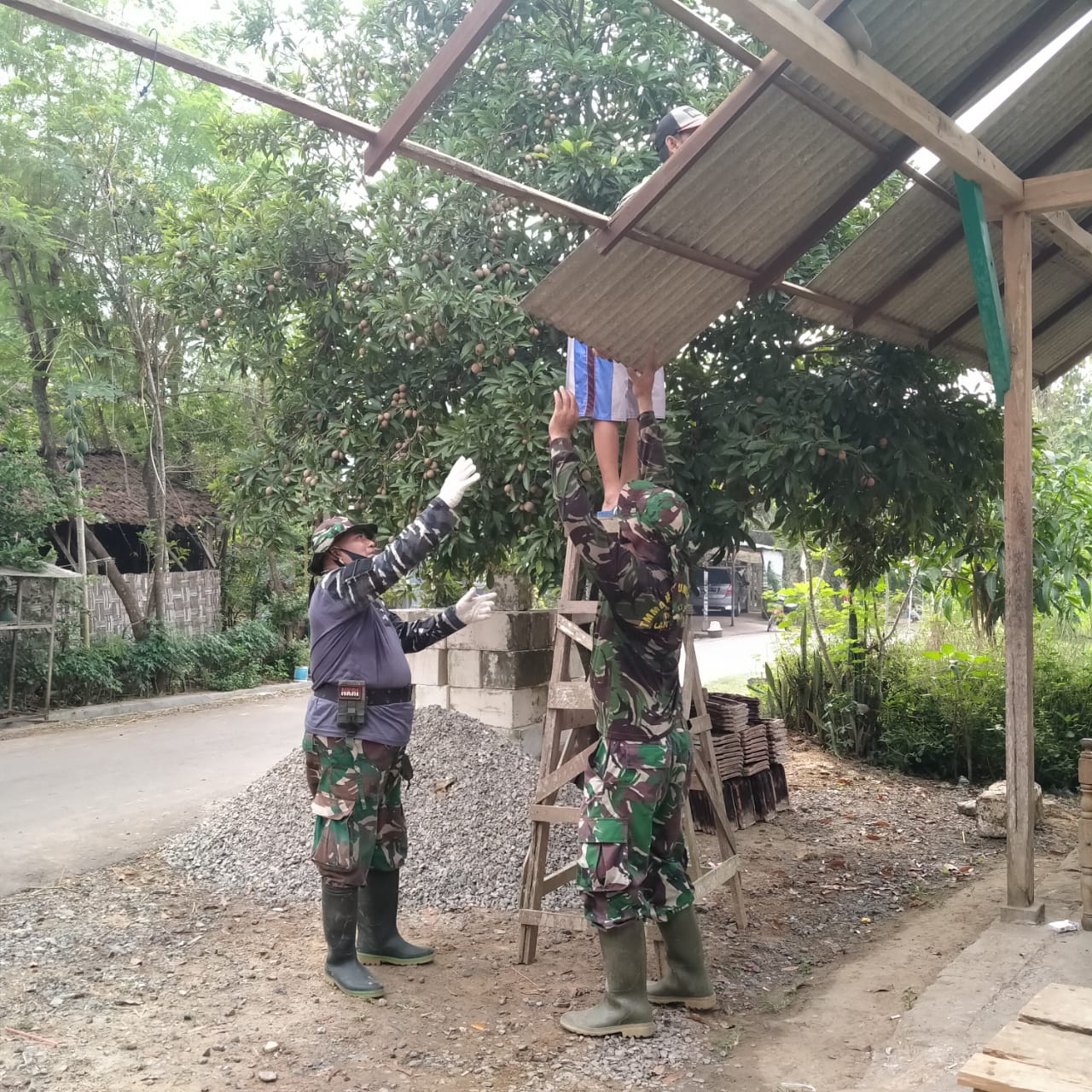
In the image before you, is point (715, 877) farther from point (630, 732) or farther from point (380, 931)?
point (380, 931)

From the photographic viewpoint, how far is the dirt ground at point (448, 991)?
366 cm

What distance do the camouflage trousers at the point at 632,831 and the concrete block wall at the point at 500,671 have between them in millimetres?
3012

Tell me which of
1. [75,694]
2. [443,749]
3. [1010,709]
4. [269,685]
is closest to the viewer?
[1010,709]

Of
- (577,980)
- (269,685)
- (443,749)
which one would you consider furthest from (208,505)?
(577,980)

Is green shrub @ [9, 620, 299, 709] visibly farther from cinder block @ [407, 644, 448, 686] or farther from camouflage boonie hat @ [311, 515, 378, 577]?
camouflage boonie hat @ [311, 515, 378, 577]

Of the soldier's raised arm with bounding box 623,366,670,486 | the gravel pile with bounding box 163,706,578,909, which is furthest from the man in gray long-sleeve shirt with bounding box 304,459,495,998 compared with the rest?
the gravel pile with bounding box 163,706,578,909

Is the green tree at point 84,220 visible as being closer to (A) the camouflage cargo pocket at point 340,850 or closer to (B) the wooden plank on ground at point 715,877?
(A) the camouflage cargo pocket at point 340,850

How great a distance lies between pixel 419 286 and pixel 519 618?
93.5 inches

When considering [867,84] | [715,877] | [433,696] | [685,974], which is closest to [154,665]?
[433,696]

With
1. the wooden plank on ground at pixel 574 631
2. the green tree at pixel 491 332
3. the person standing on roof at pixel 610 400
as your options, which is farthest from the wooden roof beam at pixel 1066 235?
the wooden plank on ground at pixel 574 631

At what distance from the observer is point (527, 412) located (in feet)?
17.5

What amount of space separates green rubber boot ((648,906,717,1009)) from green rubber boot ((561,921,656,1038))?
27cm

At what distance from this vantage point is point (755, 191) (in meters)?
4.33

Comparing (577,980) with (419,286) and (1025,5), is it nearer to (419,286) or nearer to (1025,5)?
(419,286)
